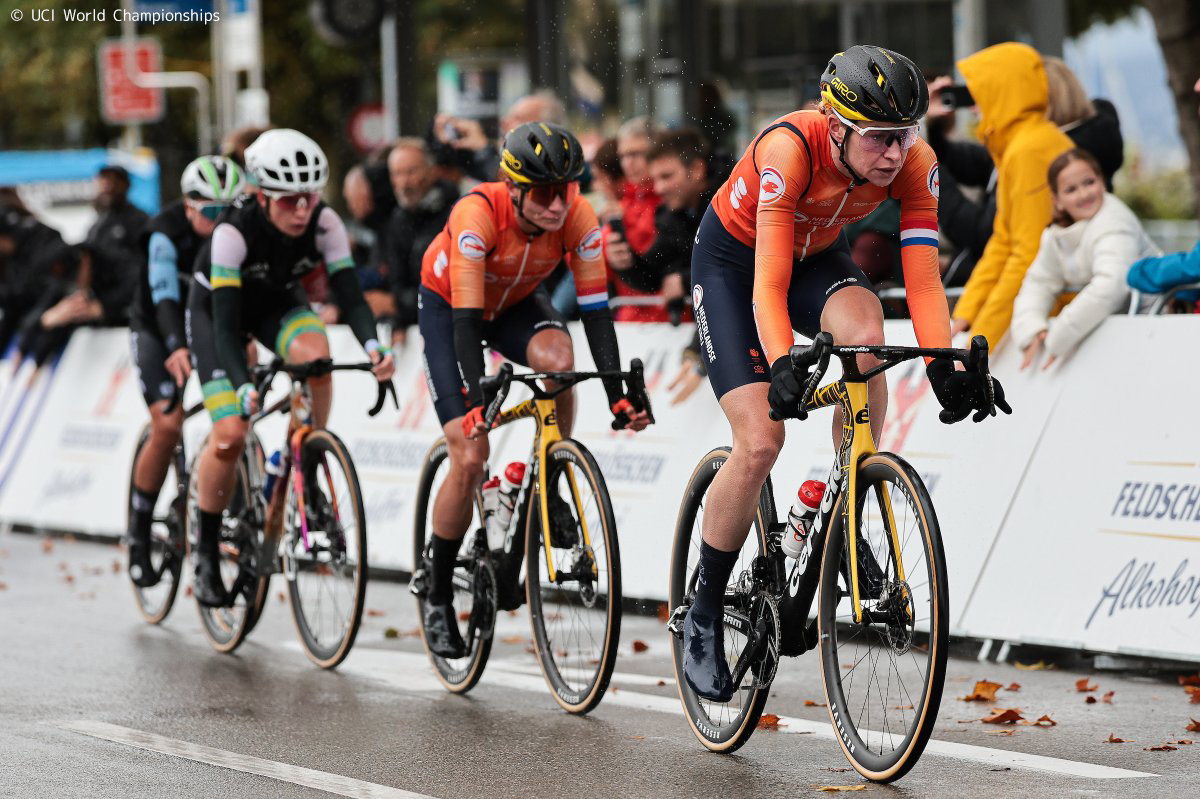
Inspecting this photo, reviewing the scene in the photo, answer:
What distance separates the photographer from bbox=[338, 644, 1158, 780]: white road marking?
6.06m

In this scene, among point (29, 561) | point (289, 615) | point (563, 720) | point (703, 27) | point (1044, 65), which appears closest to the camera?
point (563, 720)

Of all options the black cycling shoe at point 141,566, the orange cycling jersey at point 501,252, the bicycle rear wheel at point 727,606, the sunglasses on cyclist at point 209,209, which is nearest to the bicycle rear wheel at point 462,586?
the orange cycling jersey at point 501,252

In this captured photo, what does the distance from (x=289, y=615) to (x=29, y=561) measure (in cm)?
345

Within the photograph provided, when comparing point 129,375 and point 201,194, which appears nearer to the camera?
point 201,194

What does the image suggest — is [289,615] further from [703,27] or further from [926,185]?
[703,27]

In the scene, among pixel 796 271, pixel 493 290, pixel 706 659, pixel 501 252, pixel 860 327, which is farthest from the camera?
pixel 493 290

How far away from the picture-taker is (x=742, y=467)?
6129 millimetres

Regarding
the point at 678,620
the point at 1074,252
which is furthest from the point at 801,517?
the point at 1074,252

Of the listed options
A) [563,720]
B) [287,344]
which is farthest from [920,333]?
[287,344]

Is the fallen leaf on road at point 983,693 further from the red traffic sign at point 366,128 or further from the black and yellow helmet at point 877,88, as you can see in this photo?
the red traffic sign at point 366,128

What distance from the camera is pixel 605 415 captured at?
10711 millimetres

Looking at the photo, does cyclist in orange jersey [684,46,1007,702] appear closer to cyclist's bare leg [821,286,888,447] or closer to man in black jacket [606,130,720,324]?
cyclist's bare leg [821,286,888,447]

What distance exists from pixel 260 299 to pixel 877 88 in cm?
424

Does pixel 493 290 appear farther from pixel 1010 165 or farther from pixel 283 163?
pixel 1010 165
